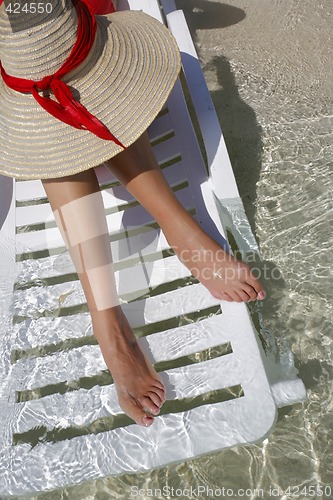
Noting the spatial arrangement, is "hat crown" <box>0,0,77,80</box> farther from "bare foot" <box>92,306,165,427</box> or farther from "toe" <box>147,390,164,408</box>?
"toe" <box>147,390,164,408</box>

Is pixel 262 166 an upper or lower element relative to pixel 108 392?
upper

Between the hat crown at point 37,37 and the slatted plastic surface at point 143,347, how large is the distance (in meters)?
0.50

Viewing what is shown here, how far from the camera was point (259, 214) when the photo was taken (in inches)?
68.0

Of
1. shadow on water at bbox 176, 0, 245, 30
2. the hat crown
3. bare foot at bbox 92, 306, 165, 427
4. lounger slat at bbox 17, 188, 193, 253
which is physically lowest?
bare foot at bbox 92, 306, 165, 427

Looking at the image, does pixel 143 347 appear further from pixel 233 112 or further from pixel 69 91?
pixel 233 112

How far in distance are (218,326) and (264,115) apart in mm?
838

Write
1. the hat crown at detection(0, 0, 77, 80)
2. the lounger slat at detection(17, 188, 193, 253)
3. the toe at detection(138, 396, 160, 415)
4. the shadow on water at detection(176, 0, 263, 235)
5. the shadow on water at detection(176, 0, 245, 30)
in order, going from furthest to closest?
1. the shadow on water at detection(176, 0, 245, 30)
2. the shadow on water at detection(176, 0, 263, 235)
3. the lounger slat at detection(17, 188, 193, 253)
4. the toe at detection(138, 396, 160, 415)
5. the hat crown at detection(0, 0, 77, 80)

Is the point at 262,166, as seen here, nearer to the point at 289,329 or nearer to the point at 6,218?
the point at 289,329

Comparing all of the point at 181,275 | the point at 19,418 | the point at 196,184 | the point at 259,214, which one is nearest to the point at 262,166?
the point at 259,214

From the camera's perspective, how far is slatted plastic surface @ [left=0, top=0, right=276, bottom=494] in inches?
50.0

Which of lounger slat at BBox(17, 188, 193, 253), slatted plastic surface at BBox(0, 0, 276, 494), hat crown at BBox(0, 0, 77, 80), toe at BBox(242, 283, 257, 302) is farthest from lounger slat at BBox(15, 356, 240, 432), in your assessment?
hat crown at BBox(0, 0, 77, 80)

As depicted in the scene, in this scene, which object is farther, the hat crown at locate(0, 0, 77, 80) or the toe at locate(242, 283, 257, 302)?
the toe at locate(242, 283, 257, 302)

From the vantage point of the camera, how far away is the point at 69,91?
1239 millimetres

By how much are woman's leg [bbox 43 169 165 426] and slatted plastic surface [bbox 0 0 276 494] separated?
68mm
